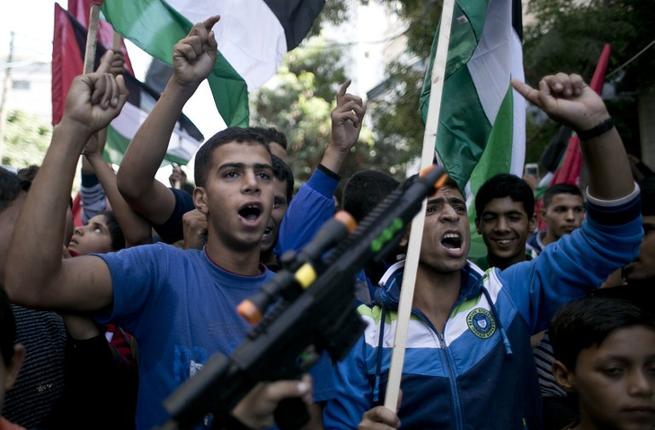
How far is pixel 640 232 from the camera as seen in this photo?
2537mm

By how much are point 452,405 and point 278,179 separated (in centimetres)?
165

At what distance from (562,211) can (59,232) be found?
3.96 meters

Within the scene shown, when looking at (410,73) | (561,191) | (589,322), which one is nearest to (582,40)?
(410,73)

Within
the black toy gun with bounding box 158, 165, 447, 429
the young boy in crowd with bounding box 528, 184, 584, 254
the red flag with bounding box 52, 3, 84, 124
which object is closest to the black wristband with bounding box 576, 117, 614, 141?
the black toy gun with bounding box 158, 165, 447, 429

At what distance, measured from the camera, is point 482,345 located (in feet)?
8.80

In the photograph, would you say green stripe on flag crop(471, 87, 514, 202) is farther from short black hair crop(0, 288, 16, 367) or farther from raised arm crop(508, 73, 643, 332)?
short black hair crop(0, 288, 16, 367)

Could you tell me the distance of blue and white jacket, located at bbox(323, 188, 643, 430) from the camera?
8.39 ft

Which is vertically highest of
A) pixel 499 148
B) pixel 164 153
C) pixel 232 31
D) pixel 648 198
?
pixel 232 31

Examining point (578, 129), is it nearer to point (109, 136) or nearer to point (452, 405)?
point (452, 405)

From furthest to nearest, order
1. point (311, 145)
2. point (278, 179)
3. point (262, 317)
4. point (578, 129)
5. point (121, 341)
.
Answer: point (311, 145) → point (278, 179) → point (121, 341) → point (578, 129) → point (262, 317)

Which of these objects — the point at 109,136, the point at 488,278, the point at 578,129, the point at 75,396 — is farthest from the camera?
the point at 109,136

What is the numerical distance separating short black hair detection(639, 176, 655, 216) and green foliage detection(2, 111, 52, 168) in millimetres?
23325

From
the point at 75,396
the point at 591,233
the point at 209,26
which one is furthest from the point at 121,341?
the point at 591,233

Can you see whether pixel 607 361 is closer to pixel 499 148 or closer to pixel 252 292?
pixel 252 292
